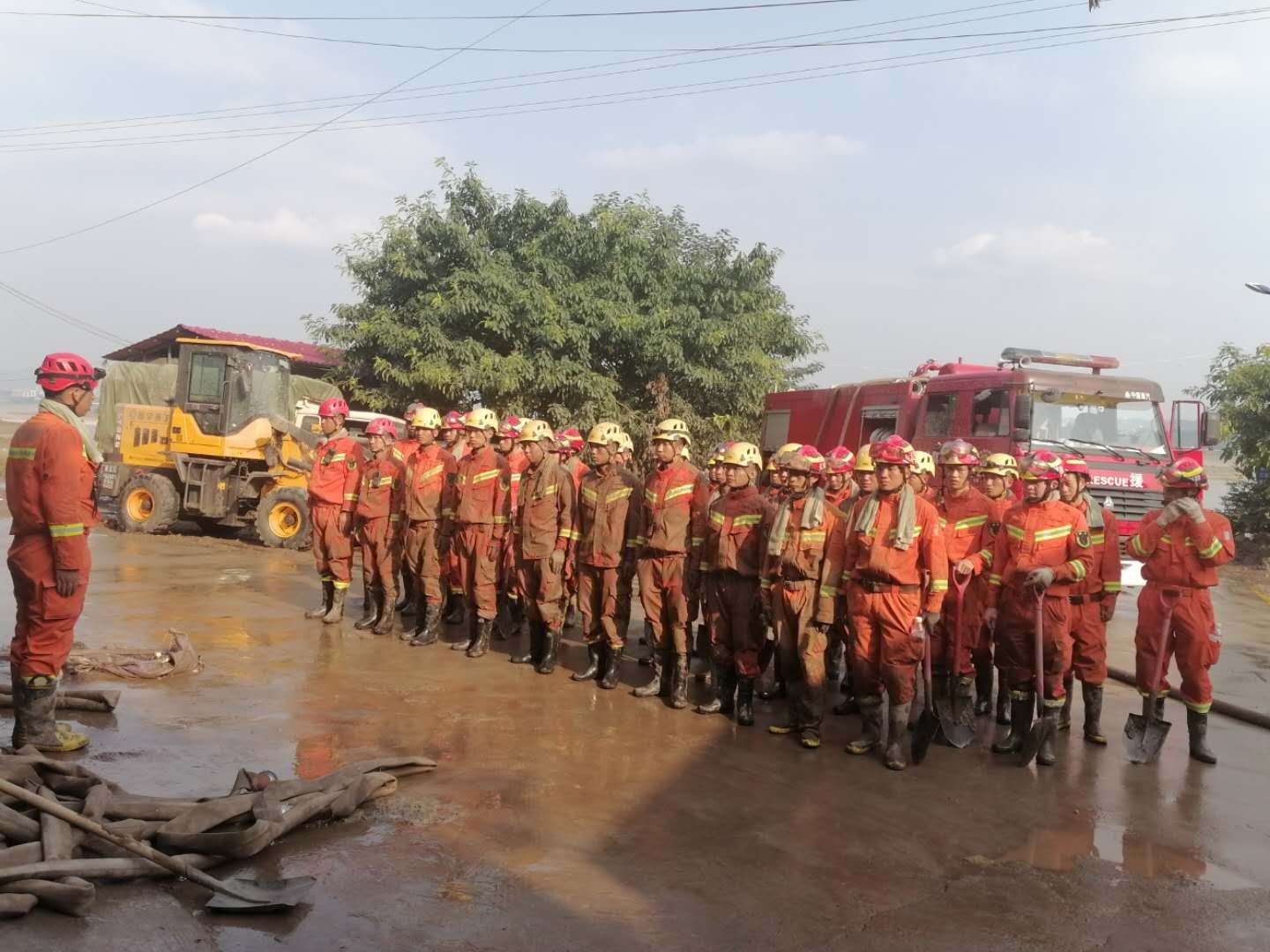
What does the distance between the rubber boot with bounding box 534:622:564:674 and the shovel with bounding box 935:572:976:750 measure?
288cm

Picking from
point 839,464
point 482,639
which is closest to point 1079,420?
point 839,464

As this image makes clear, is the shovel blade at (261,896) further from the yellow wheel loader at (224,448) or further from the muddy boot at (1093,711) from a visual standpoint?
the yellow wheel loader at (224,448)

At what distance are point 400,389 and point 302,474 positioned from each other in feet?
16.3

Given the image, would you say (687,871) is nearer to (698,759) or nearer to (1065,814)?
(698,759)

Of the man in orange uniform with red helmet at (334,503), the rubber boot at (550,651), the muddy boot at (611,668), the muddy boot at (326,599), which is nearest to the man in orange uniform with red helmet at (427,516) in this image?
the man in orange uniform with red helmet at (334,503)

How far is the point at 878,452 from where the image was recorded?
20.9ft

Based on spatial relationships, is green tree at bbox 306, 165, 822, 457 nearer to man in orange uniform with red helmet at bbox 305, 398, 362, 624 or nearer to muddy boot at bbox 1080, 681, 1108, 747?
man in orange uniform with red helmet at bbox 305, 398, 362, 624

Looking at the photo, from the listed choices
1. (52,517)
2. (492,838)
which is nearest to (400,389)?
(52,517)

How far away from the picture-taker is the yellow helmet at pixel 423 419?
9.52 m

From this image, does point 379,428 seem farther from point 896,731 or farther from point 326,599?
point 896,731

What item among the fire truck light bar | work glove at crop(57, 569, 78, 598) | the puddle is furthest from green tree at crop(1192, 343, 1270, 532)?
work glove at crop(57, 569, 78, 598)

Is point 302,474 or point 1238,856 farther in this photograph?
point 302,474

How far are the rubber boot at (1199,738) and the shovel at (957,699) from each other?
1.30m

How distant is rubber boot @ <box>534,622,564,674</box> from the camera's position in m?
8.27
